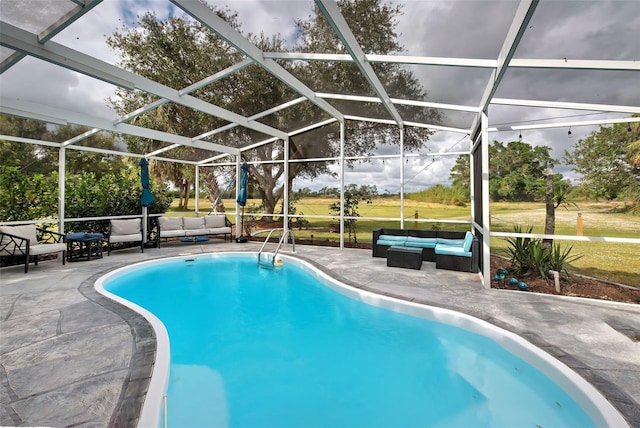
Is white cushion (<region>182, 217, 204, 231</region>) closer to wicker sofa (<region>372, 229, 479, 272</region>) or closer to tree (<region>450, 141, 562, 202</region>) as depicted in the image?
wicker sofa (<region>372, 229, 479, 272</region>)

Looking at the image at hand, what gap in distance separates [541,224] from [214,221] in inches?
405

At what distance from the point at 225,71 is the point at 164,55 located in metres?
2.89

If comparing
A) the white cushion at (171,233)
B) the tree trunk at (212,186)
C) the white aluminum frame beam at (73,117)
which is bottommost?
the white cushion at (171,233)

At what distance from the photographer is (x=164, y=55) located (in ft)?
23.3

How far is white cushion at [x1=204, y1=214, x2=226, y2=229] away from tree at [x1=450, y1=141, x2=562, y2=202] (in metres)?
7.91

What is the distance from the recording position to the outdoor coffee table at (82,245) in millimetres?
7365

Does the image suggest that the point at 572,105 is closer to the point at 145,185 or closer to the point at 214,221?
the point at 214,221

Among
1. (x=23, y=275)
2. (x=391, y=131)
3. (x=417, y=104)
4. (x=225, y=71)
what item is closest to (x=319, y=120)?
(x=391, y=131)

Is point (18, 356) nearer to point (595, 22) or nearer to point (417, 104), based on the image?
point (595, 22)

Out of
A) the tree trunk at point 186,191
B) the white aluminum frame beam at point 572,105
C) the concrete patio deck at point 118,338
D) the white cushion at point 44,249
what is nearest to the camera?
the concrete patio deck at point 118,338

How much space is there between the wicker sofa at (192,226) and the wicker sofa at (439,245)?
18.7ft

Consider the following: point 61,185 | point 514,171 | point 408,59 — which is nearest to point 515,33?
point 408,59

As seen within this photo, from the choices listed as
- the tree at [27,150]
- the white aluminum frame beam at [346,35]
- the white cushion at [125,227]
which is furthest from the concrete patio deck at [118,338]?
the white aluminum frame beam at [346,35]

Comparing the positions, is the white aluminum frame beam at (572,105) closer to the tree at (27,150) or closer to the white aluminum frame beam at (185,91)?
the white aluminum frame beam at (185,91)
